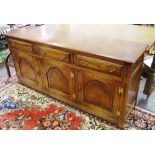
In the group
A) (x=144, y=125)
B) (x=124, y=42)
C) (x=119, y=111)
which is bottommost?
(x=144, y=125)

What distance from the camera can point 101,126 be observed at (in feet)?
5.84

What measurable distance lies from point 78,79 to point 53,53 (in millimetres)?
365

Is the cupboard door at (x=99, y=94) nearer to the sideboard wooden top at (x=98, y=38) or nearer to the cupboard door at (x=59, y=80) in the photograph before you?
the cupboard door at (x=59, y=80)

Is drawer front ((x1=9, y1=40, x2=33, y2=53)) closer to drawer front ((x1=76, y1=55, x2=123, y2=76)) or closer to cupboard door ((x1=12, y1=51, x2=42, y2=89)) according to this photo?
cupboard door ((x1=12, y1=51, x2=42, y2=89))

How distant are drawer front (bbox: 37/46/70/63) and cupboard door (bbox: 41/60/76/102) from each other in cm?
7

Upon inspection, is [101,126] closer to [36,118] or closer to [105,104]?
[105,104]

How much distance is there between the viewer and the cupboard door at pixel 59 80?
1782 millimetres

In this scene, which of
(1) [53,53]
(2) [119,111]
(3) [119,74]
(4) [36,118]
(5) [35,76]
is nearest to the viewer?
(3) [119,74]

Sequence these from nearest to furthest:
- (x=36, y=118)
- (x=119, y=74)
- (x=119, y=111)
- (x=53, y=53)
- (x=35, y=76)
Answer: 1. (x=119, y=74)
2. (x=119, y=111)
3. (x=53, y=53)
4. (x=36, y=118)
5. (x=35, y=76)

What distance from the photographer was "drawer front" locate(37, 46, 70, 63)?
167cm

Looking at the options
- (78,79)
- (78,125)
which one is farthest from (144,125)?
(78,79)

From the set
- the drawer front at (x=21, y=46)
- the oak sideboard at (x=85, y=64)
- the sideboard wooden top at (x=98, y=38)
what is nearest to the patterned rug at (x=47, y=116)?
the oak sideboard at (x=85, y=64)

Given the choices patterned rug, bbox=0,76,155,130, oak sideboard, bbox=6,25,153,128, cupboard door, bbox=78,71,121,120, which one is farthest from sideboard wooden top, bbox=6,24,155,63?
patterned rug, bbox=0,76,155,130

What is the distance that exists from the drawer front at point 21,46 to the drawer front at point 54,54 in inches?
5.5
